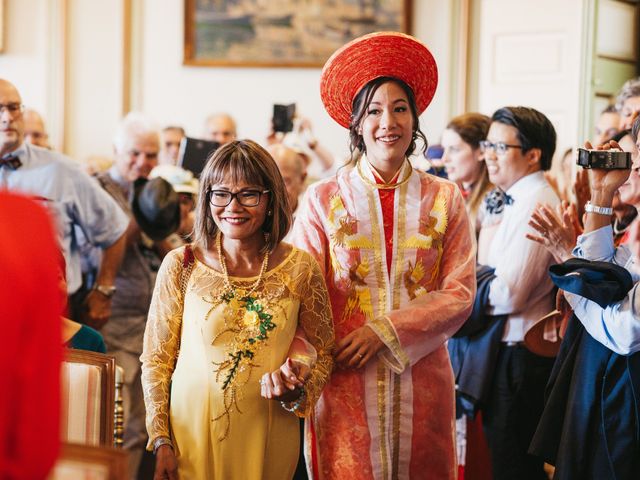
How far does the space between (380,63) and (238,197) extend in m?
0.61

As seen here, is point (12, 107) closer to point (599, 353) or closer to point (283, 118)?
point (283, 118)

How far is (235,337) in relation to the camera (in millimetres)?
2418

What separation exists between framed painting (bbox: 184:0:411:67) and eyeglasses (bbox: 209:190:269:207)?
5.41 meters

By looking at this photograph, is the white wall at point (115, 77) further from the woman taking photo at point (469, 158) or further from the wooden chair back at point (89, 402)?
the wooden chair back at point (89, 402)

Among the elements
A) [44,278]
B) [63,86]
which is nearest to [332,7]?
[63,86]

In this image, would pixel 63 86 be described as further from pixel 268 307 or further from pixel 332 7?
pixel 268 307

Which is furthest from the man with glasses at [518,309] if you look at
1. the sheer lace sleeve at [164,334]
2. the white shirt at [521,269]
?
the sheer lace sleeve at [164,334]

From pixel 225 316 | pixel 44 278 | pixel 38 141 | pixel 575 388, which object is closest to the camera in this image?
pixel 44 278

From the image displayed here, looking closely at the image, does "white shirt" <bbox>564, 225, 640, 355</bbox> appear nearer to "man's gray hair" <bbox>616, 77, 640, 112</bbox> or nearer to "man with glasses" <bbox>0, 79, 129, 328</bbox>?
"man's gray hair" <bbox>616, 77, 640, 112</bbox>

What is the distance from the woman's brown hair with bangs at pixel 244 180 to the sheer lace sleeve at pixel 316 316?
12cm

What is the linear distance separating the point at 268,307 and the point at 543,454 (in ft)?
2.89

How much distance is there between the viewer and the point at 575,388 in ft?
8.48

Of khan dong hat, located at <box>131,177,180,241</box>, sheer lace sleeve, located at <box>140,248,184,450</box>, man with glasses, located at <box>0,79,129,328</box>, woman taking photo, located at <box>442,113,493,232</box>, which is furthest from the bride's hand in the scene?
khan dong hat, located at <box>131,177,180,241</box>

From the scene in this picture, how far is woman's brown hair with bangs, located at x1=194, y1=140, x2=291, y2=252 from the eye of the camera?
2.49 m
